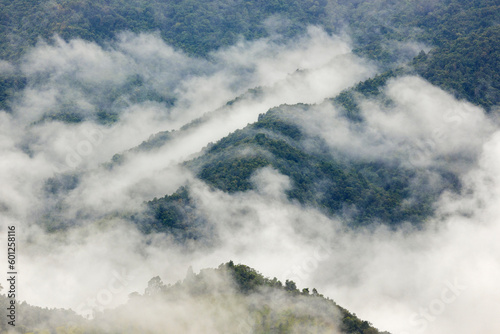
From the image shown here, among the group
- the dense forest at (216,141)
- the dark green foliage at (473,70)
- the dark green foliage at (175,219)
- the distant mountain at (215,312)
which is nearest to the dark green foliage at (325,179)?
the dense forest at (216,141)

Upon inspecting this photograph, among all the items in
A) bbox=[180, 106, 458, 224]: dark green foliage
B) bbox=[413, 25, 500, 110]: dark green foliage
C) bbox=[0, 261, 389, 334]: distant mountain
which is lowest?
bbox=[0, 261, 389, 334]: distant mountain

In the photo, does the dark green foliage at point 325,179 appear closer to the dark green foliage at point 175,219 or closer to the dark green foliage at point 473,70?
the dark green foliage at point 175,219

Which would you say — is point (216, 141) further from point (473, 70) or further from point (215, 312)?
point (215, 312)

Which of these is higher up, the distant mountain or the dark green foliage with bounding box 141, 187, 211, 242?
the dark green foliage with bounding box 141, 187, 211, 242

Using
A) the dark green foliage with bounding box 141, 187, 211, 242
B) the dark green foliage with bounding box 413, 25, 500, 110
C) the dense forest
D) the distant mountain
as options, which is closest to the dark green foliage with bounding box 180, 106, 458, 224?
the dense forest

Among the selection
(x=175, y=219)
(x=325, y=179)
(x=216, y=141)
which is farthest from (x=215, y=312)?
(x=216, y=141)

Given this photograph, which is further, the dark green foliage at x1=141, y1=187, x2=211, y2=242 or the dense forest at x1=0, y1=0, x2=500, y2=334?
the dark green foliage at x1=141, y1=187, x2=211, y2=242

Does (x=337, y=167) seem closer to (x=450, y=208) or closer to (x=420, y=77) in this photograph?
(x=450, y=208)

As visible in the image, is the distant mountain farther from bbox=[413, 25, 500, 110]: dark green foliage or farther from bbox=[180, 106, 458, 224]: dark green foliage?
bbox=[413, 25, 500, 110]: dark green foliage

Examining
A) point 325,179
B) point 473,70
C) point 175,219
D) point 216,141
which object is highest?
point 473,70

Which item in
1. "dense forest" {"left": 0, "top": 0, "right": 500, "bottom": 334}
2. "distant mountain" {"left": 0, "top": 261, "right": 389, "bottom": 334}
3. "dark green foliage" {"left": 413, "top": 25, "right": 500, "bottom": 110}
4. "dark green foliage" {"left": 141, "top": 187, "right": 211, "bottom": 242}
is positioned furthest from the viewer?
"dark green foliage" {"left": 413, "top": 25, "right": 500, "bottom": 110}

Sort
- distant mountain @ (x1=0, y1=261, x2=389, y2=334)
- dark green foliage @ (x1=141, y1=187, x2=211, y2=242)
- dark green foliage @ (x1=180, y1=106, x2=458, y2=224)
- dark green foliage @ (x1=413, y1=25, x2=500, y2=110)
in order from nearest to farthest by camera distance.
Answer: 1. distant mountain @ (x1=0, y1=261, x2=389, y2=334)
2. dark green foliage @ (x1=141, y1=187, x2=211, y2=242)
3. dark green foliage @ (x1=180, y1=106, x2=458, y2=224)
4. dark green foliage @ (x1=413, y1=25, x2=500, y2=110)
